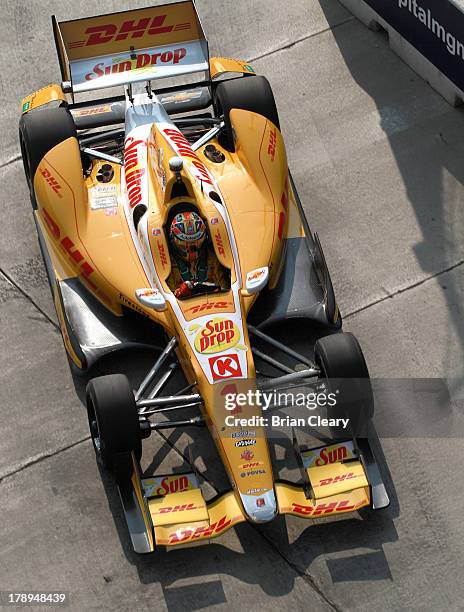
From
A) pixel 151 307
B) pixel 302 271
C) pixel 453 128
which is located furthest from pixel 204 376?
pixel 453 128

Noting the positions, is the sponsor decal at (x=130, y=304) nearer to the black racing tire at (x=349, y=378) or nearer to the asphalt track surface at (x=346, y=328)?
the asphalt track surface at (x=346, y=328)

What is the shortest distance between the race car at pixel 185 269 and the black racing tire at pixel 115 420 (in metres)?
0.01

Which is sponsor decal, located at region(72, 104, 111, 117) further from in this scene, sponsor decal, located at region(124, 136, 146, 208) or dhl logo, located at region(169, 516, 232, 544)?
dhl logo, located at region(169, 516, 232, 544)

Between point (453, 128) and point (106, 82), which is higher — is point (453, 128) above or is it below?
below

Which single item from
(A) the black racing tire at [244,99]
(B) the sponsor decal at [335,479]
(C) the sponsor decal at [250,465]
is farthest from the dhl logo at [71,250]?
(B) the sponsor decal at [335,479]

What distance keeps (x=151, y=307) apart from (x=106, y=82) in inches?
111

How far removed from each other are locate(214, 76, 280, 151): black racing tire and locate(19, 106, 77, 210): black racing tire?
1.43 metres

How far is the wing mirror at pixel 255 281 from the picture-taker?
425 inches

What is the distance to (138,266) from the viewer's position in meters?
11.1

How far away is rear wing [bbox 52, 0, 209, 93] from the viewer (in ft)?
41.0

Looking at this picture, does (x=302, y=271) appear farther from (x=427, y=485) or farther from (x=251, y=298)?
(x=427, y=485)

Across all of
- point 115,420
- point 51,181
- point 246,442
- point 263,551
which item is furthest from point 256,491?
point 51,181

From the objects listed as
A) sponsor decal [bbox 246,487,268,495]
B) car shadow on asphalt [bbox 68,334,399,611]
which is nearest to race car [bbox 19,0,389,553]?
sponsor decal [bbox 246,487,268,495]

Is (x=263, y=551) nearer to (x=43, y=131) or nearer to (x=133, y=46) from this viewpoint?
(x=43, y=131)
